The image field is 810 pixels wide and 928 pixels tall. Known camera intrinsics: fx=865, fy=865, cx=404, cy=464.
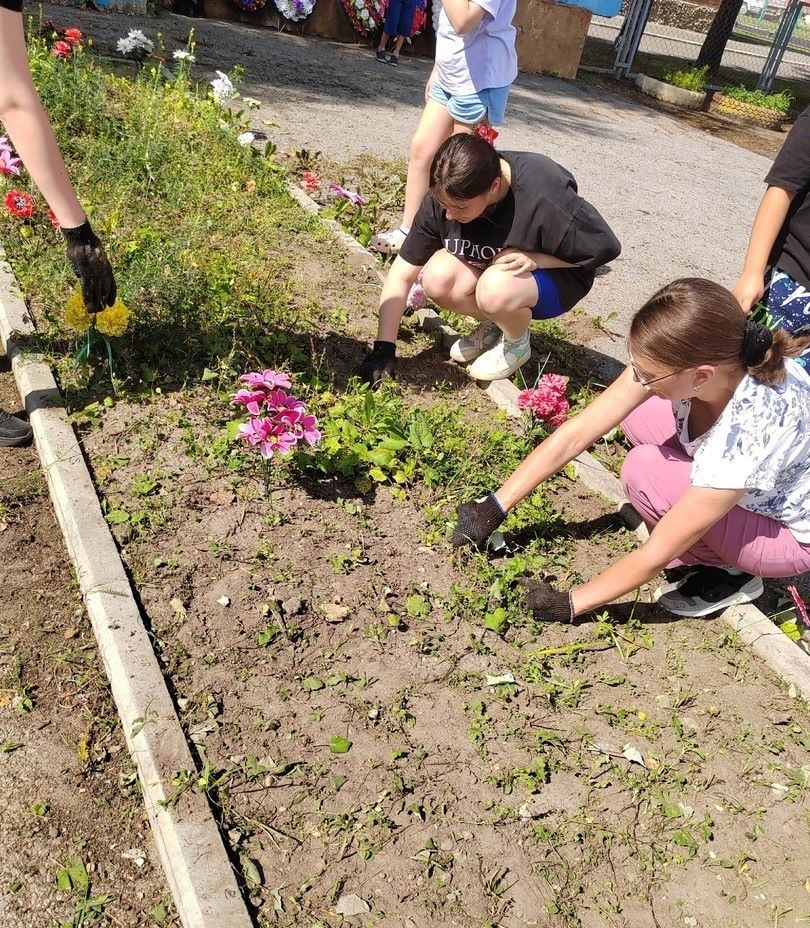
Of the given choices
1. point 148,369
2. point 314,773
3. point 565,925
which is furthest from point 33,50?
point 565,925

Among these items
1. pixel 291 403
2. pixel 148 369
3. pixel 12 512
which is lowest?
pixel 12 512

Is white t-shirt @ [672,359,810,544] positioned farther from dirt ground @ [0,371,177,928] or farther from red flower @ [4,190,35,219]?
red flower @ [4,190,35,219]

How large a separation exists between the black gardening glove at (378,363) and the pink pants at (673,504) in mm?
1034

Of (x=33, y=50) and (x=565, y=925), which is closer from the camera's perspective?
(x=565, y=925)

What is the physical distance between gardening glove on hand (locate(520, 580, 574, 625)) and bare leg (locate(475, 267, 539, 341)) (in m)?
1.28

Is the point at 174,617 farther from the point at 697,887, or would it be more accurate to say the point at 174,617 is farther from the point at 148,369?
the point at 697,887

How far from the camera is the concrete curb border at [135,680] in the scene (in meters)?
1.92

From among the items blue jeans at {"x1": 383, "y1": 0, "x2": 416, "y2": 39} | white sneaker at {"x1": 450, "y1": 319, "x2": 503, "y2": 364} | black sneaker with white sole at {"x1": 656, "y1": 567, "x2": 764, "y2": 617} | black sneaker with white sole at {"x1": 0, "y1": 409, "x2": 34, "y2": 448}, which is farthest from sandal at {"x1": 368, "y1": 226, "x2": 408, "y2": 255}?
blue jeans at {"x1": 383, "y1": 0, "x2": 416, "y2": 39}

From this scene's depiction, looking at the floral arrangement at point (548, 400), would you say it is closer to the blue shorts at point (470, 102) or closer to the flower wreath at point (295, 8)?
the blue shorts at point (470, 102)

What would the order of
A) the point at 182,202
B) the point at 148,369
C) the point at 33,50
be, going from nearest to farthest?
1. the point at 148,369
2. the point at 182,202
3. the point at 33,50

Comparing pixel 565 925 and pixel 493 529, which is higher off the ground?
pixel 493 529

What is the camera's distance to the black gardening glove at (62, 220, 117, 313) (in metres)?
2.85

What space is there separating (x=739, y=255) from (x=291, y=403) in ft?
15.2

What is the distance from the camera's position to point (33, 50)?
5684 mm
